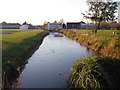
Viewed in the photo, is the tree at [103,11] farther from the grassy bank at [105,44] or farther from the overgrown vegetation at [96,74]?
the overgrown vegetation at [96,74]

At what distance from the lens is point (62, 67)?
12.0 metres

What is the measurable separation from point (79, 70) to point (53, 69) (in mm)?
4559

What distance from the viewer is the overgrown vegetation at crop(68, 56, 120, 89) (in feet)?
21.7

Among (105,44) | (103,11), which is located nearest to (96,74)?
(105,44)

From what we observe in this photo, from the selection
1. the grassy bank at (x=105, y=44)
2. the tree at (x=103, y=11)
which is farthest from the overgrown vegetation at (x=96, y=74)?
the tree at (x=103, y=11)

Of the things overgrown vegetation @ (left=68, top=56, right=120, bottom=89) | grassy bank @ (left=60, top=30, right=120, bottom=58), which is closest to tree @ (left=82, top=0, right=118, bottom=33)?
grassy bank @ (left=60, top=30, right=120, bottom=58)

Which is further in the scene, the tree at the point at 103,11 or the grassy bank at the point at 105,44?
the tree at the point at 103,11

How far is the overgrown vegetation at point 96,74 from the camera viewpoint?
662 cm

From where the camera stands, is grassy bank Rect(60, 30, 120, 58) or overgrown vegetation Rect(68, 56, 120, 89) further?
grassy bank Rect(60, 30, 120, 58)

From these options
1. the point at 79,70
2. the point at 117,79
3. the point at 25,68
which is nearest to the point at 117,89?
the point at 117,79

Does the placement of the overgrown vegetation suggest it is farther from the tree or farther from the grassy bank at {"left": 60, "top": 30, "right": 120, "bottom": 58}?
the tree

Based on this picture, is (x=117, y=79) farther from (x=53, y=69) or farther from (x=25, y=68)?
(x=25, y=68)

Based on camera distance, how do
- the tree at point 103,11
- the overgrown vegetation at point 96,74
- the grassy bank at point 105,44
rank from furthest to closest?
the tree at point 103,11 → the grassy bank at point 105,44 → the overgrown vegetation at point 96,74

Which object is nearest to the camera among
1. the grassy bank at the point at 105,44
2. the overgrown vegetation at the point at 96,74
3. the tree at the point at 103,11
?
the overgrown vegetation at the point at 96,74
